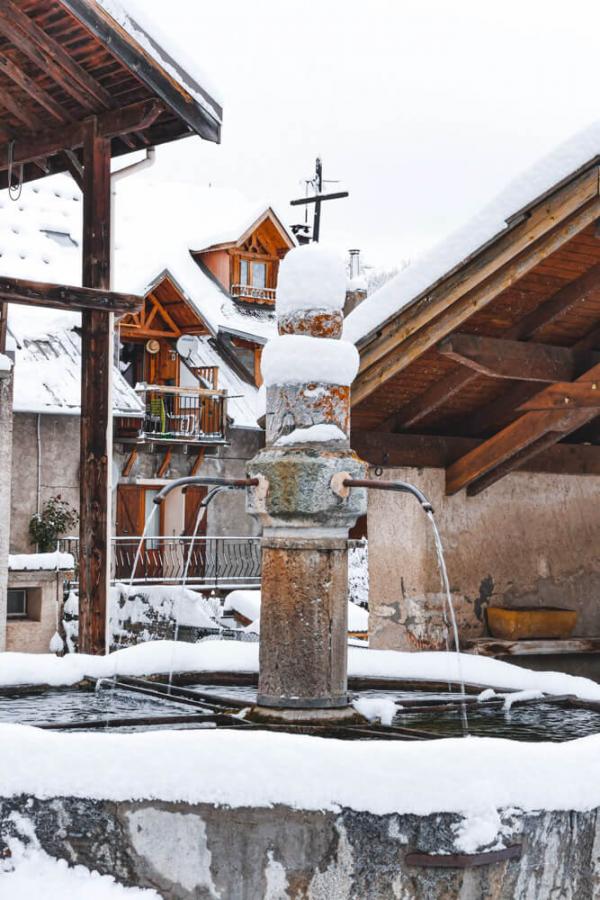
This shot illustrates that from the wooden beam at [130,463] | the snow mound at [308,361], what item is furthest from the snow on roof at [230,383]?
the snow mound at [308,361]

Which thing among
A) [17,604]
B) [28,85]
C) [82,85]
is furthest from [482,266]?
[17,604]

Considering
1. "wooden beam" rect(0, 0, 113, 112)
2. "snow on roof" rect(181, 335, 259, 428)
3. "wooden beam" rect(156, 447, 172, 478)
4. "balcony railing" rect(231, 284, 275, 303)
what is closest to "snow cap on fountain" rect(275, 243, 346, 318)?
"wooden beam" rect(0, 0, 113, 112)

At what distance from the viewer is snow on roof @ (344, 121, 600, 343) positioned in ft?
22.8

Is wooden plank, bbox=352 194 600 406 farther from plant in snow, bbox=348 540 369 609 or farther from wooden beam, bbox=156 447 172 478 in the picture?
wooden beam, bbox=156 447 172 478

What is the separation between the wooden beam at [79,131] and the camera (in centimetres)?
965

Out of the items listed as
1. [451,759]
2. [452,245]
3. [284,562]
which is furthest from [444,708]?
[452,245]

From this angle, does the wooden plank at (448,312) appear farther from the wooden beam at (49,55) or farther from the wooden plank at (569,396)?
the wooden beam at (49,55)

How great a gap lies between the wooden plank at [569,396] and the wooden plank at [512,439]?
62mm

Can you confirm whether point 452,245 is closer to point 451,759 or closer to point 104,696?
point 104,696

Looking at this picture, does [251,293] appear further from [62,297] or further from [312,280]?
[312,280]

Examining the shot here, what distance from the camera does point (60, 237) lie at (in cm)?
2356

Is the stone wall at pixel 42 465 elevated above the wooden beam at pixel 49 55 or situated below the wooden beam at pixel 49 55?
below

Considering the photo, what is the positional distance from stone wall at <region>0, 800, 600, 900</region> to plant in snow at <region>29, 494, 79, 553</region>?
16936 millimetres

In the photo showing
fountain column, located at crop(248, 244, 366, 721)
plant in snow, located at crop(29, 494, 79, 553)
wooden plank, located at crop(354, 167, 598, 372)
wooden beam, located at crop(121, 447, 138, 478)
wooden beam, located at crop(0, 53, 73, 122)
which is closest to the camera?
fountain column, located at crop(248, 244, 366, 721)
